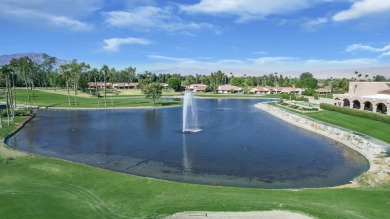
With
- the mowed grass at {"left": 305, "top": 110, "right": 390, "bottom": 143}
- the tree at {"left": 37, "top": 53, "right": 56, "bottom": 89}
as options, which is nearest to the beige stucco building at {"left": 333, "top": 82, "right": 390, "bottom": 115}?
the mowed grass at {"left": 305, "top": 110, "right": 390, "bottom": 143}

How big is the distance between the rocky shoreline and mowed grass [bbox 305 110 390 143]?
301 cm

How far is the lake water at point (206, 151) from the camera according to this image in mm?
34344

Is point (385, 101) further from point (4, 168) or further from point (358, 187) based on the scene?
point (4, 168)

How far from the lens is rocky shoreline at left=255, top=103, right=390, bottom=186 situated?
33178 millimetres

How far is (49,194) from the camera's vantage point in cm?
2497

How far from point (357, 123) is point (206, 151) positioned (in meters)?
36.7

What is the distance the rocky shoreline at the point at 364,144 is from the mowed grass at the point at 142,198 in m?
4.89

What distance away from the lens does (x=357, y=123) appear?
63.4 m

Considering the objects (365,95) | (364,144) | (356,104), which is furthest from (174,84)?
(364,144)

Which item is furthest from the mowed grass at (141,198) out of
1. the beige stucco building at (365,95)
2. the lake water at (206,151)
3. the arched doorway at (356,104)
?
the arched doorway at (356,104)

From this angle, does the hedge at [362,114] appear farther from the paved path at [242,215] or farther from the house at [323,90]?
the house at [323,90]

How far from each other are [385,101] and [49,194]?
71949 millimetres

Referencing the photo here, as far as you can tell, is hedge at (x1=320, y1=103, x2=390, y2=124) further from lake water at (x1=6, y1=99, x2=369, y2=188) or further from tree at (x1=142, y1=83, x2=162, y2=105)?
tree at (x1=142, y1=83, x2=162, y2=105)

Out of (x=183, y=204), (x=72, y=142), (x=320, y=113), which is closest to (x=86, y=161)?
(x=72, y=142)
